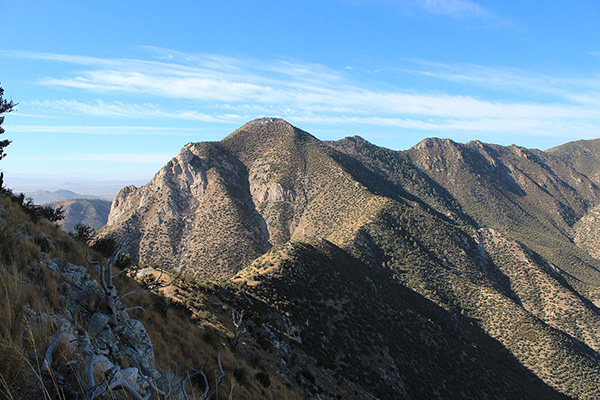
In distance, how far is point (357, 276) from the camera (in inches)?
1923

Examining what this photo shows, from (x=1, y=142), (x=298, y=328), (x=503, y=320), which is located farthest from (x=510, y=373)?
(x=1, y=142)

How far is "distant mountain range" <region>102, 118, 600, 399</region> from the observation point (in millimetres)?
30141

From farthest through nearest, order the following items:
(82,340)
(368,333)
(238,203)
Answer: (238,203) < (368,333) < (82,340)

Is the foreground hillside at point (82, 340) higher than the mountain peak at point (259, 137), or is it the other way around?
the mountain peak at point (259, 137)

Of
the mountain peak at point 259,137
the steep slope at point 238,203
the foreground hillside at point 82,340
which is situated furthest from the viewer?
the mountain peak at point 259,137

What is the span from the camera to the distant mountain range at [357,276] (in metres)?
30.1

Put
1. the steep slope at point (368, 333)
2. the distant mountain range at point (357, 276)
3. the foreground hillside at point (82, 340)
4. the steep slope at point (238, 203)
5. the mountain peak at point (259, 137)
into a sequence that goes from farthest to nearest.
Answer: the mountain peak at point (259, 137)
the steep slope at point (238, 203)
the distant mountain range at point (357, 276)
the steep slope at point (368, 333)
the foreground hillside at point (82, 340)

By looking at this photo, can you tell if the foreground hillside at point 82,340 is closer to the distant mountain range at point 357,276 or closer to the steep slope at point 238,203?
the distant mountain range at point 357,276

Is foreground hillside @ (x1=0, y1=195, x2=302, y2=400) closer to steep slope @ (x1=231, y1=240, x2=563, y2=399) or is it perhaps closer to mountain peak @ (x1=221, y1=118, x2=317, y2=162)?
steep slope @ (x1=231, y1=240, x2=563, y2=399)

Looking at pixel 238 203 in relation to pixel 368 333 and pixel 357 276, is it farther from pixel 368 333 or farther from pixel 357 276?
pixel 368 333

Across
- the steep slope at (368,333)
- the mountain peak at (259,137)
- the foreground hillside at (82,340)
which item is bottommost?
the steep slope at (368,333)

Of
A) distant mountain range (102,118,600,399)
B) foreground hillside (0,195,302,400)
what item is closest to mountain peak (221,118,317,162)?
distant mountain range (102,118,600,399)

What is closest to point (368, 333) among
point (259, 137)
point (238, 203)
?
point (238, 203)

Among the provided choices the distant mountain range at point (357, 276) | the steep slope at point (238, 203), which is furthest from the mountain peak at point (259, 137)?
the distant mountain range at point (357, 276)
